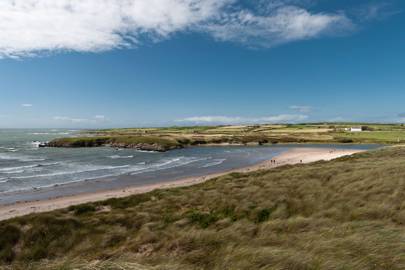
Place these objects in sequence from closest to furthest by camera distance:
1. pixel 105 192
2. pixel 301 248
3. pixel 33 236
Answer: pixel 301 248 < pixel 33 236 < pixel 105 192

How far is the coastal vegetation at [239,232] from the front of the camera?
5.29 m

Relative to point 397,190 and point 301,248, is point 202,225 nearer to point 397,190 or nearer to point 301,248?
point 301,248

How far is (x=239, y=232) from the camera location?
837 cm

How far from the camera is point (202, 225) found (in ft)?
35.3

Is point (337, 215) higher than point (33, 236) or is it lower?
higher

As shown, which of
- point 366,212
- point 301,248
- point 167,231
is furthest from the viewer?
point 167,231

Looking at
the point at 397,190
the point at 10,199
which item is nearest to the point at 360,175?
the point at 397,190

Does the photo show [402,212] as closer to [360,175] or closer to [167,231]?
[167,231]

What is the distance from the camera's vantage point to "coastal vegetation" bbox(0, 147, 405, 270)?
5285 mm

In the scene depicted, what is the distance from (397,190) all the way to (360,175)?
5241 millimetres

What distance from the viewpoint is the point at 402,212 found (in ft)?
29.1

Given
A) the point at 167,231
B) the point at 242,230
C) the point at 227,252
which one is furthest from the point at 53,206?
the point at 227,252

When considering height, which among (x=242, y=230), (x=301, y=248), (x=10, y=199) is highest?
(x=301, y=248)

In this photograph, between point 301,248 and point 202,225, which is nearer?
point 301,248
